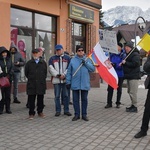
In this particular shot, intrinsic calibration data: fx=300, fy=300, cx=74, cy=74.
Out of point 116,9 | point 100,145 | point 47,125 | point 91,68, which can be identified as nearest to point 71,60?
point 91,68

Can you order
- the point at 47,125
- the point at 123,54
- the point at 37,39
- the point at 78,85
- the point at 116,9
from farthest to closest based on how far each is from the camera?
1. the point at 116,9
2. the point at 37,39
3. the point at 123,54
4. the point at 78,85
5. the point at 47,125

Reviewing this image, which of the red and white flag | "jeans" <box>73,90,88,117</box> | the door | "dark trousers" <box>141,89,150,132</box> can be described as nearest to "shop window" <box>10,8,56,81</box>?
the door

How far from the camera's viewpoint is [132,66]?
8.30m

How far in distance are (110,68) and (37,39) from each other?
232 inches

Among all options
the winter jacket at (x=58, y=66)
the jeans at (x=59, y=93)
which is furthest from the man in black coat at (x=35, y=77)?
the jeans at (x=59, y=93)

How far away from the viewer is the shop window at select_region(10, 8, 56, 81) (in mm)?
12039

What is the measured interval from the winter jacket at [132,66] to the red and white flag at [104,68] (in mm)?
517

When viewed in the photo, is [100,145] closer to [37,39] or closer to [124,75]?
[124,75]

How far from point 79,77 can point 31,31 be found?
20.3 ft

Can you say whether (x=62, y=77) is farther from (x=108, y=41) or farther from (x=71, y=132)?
(x=71, y=132)

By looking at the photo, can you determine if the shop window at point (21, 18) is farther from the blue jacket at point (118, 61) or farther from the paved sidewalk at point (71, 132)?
the blue jacket at point (118, 61)

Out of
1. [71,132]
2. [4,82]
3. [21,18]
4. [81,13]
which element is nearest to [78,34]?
[81,13]

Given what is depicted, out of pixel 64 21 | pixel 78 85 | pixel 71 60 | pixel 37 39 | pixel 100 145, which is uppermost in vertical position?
pixel 64 21

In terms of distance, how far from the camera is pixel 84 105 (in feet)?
24.0
